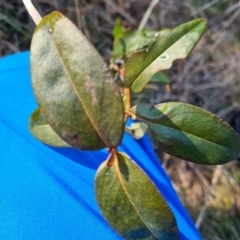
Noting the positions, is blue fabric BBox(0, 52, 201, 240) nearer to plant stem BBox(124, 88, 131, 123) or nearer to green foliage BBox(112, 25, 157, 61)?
plant stem BBox(124, 88, 131, 123)

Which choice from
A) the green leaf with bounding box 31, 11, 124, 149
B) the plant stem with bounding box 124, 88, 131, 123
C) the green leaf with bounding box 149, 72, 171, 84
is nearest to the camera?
the green leaf with bounding box 31, 11, 124, 149

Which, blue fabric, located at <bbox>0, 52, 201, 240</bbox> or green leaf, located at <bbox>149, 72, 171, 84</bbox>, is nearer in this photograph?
blue fabric, located at <bbox>0, 52, 201, 240</bbox>

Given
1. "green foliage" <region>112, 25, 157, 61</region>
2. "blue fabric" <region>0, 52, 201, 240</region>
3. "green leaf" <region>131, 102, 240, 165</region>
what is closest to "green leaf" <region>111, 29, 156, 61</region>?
"green foliage" <region>112, 25, 157, 61</region>

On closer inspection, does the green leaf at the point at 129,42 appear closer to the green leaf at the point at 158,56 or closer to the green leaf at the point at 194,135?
the green leaf at the point at 158,56

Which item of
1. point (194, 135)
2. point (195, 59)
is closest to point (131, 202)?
point (194, 135)

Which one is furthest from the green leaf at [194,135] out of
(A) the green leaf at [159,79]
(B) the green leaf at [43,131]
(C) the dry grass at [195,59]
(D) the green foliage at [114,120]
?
(C) the dry grass at [195,59]

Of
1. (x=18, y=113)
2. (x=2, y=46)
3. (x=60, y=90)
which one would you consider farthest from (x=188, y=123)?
(x=2, y=46)
